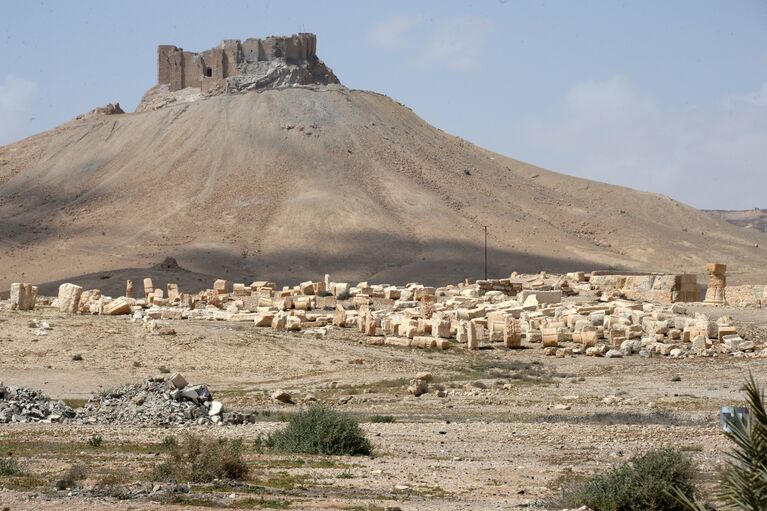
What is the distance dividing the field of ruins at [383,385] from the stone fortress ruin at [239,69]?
5496cm

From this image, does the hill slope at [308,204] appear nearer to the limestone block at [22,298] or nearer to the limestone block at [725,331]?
the limestone block at [22,298]

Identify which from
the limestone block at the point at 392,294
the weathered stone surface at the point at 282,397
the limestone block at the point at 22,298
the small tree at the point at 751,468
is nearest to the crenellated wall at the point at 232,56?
the limestone block at the point at 392,294

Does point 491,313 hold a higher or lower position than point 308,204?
lower

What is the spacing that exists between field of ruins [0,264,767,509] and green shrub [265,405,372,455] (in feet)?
1.04

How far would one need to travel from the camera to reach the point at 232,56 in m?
97.1

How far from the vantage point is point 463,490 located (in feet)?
38.0

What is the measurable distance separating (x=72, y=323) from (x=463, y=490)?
18.3 metres

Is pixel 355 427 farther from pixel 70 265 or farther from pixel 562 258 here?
pixel 562 258

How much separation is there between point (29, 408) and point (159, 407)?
195 centimetres

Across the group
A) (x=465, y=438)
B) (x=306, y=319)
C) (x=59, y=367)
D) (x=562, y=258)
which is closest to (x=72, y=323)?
(x=59, y=367)

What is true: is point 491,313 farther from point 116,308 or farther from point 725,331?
point 116,308

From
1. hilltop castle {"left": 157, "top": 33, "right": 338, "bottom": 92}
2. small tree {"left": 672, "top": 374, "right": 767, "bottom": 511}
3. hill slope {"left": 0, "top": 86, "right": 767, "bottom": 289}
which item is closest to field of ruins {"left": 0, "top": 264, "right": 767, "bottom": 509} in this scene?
small tree {"left": 672, "top": 374, "right": 767, "bottom": 511}

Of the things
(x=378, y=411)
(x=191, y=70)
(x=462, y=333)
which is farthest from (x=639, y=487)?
(x=191, y=70)

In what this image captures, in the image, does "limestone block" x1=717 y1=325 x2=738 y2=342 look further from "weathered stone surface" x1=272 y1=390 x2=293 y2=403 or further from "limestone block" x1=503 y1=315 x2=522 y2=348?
"weathered stone surface" x1=272 y1=390 x2=293 y2=403
